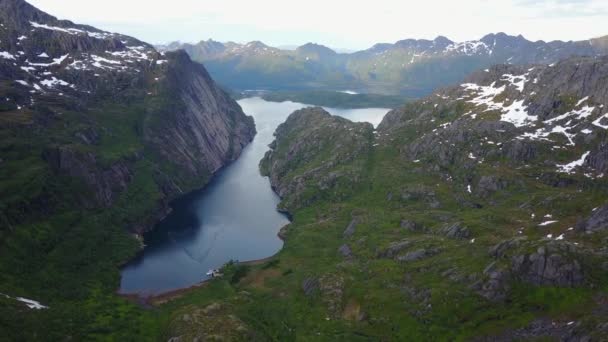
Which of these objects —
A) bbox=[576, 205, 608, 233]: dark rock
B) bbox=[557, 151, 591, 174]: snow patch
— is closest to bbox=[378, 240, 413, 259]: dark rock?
bbox=[576, 205, 608, 233]: dark rock

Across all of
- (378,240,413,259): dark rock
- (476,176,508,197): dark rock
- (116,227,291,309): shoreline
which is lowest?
(116,227,291,309): shoreline

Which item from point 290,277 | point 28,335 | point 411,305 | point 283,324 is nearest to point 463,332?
point 411,305

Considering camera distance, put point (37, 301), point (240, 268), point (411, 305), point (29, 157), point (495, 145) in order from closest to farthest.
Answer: point (411, 305) → point (37, 301) → point (240, 268) → point (29, 157) → point (495, 145)

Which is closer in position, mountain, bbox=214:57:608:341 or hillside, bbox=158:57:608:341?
mountain, bbox=214:57:608:341

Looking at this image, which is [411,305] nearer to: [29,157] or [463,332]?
[463,332]

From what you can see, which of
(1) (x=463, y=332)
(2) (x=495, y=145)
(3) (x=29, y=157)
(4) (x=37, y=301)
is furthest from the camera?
(2) (x=495, y=145)

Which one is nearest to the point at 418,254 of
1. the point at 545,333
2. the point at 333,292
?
the point at 333,292

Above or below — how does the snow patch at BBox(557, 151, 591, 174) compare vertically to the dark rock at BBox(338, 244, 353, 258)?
above

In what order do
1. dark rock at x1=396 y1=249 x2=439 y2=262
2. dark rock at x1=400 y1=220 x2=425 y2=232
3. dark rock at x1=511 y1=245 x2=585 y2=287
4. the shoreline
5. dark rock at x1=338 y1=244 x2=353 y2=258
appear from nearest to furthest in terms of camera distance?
dark rock at x1=511 y1=245 x2=585 y2=287, dark rock at x1=396 y1=249 x2=439 y2=262, the shoreline, dark rock at x1=338 y1=244 x2=353 y2=258, dark rock at x1=400 y1=220 x2=425 y2=232

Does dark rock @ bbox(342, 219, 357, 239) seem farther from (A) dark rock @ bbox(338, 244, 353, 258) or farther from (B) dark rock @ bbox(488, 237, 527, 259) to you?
(B) dark rock @ bbox(488, 237, 527, 259)
